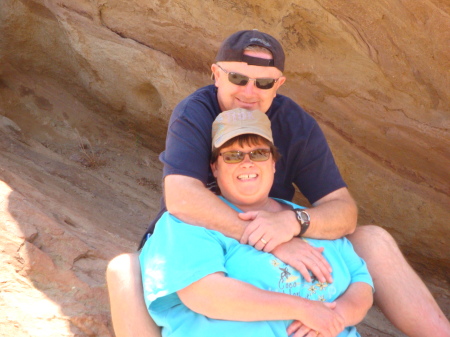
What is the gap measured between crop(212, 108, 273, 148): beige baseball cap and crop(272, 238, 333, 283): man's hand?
473 mm

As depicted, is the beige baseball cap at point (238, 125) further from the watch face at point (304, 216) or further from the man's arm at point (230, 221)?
the watch face at point (304, 216)

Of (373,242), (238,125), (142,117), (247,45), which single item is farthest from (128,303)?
(142,117)

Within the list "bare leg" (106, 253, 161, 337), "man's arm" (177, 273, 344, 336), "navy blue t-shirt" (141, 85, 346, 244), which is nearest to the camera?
"man's arm" (177, 273, 344, 336)

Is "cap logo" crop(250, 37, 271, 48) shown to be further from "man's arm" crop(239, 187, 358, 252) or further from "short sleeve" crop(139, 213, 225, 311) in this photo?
"short sleeve" crop(139, 213, 225, 311)

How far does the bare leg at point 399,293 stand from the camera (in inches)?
106

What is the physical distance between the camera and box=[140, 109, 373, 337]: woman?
2.33m

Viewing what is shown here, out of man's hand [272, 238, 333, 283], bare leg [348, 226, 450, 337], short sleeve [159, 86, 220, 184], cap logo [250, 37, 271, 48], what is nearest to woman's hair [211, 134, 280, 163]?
short sleeve [159, 86, 220, 184]

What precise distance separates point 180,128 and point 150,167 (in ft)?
9.74

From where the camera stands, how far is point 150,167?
19.1ft

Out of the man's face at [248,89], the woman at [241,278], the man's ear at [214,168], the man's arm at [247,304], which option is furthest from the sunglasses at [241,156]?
the man's arm at [247,304]

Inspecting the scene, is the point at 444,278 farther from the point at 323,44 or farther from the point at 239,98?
the point at 239,98

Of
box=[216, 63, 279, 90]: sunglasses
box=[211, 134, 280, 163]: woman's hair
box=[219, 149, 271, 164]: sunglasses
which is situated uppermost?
box=[216, 63, 279, 90]: sunglasses

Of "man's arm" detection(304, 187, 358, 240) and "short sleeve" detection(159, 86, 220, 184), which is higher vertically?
"short sleeve" detection(159, 86, 220, 184)

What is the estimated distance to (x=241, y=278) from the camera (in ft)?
8.02
